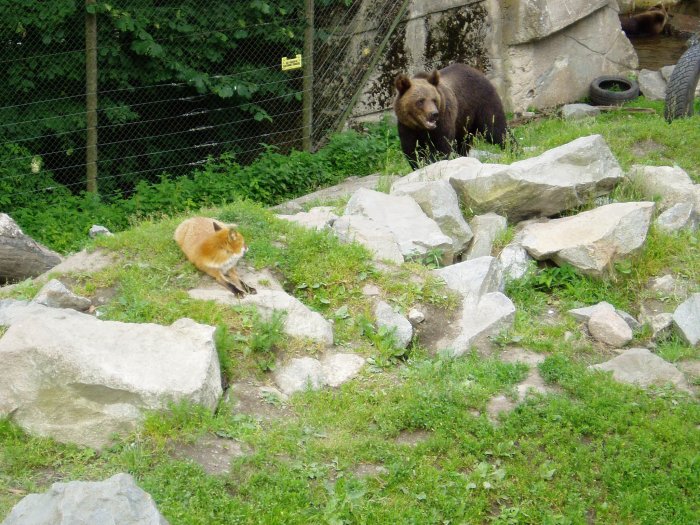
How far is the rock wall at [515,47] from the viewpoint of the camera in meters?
13.4

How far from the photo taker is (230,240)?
262 inches

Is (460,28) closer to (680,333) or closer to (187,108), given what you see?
(187,108)

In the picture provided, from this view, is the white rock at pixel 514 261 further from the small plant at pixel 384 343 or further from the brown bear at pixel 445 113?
the brown bear at pixel 445 113

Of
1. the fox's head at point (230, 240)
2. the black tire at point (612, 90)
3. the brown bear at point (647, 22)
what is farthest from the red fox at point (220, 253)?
the brown bear at point (647, 22)

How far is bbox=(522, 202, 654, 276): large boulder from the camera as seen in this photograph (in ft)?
24.9

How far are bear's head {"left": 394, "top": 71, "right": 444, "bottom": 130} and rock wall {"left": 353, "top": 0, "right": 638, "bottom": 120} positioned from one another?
2.59m

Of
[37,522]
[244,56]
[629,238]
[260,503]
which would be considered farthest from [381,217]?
[244,56]

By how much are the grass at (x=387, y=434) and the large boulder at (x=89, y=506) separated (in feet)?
1.19

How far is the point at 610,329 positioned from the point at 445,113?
4.46 meters

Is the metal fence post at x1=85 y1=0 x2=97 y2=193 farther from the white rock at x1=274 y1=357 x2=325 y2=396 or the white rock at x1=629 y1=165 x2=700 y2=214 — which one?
the white rock at x1=629 y1=165 x2=700 y2=214

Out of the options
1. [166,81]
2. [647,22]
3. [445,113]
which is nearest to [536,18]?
[445,113]

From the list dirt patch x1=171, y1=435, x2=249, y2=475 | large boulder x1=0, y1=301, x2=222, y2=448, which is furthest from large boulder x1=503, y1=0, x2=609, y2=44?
dirt patch x1=171, y1=435, x2=249, y2=475

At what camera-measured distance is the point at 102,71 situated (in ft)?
36.4

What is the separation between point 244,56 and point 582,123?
14.8 ft
